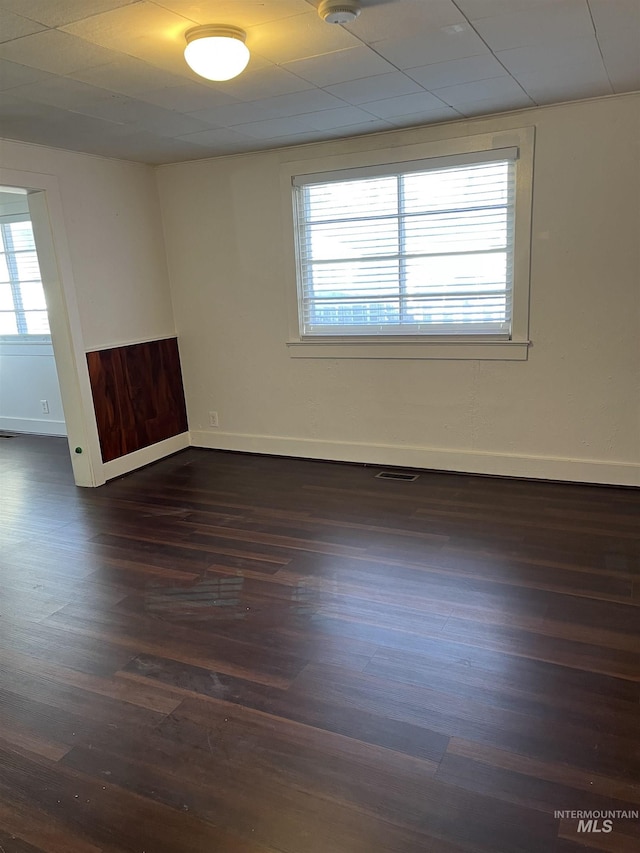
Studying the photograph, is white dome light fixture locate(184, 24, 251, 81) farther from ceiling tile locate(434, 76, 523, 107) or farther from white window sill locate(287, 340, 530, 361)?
white window sill locate(287, 340, 530, 361)

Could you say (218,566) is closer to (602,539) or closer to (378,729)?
(378,729)

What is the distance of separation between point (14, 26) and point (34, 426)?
15.7ft

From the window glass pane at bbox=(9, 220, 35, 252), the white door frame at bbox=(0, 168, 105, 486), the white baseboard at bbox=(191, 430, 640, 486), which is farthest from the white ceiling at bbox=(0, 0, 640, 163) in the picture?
the white baseboard at bbox=(191, 430, 640, 486)

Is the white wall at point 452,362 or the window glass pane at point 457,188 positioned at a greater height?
the window glass pane at point 457,188

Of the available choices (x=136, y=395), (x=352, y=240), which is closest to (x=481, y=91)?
(x=352, y=240)

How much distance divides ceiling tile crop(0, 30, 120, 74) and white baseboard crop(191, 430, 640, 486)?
304 centimetres

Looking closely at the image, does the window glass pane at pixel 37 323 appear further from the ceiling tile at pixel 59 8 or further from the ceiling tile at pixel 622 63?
the ceiling tile at pixel 622 63

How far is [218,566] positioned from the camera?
315 centimetres

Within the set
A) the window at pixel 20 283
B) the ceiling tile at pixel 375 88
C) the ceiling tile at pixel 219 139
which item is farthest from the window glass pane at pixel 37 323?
the ceiling tile at pixel 375 88

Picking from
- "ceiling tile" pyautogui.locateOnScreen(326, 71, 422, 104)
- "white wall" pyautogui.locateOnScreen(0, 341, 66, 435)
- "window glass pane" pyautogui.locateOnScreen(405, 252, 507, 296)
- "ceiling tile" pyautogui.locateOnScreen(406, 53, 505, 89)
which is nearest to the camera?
"ceiling tile" pyautogui.locateOnScreen(406, 53, 505, 89)

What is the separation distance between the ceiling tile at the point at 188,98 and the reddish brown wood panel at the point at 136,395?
6.38 ft

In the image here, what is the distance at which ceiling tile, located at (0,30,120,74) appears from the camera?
7.39ft

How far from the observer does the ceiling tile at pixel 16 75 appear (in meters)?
2.49

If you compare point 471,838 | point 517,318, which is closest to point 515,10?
point 517,318
